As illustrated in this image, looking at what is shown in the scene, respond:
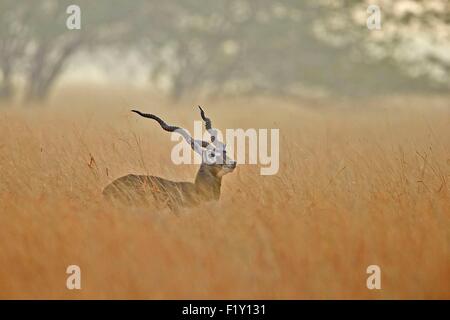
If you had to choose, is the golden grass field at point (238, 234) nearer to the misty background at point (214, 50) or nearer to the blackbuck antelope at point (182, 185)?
the blackbuck antelope at point (182, 185)

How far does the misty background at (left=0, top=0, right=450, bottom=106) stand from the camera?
23.6m

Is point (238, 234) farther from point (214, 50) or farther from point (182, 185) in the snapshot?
point (214, 50)

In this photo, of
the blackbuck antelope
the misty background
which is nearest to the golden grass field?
the blackbuck antelope

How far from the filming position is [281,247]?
506cm

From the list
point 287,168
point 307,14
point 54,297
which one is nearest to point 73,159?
point 287,168

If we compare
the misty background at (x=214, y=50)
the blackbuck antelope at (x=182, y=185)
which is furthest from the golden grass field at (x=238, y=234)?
the misty background at (x=214, y=50)

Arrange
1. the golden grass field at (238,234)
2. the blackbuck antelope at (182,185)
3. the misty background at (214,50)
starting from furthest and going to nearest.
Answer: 1. the misty background at (214,50)
2. the blackbuck antelope at (182,185)
3. the golden grass field at (238,234)

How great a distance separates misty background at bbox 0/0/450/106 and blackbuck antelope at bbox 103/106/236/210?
1569 centimetres

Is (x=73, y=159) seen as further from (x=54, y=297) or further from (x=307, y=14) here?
(x=307, y=14)

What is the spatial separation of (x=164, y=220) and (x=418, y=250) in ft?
5.53

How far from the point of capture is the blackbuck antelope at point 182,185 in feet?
21.2

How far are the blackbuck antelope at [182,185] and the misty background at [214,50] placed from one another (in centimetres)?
1569

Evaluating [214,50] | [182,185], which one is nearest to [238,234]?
[182,185]

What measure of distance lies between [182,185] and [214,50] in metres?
20.5
